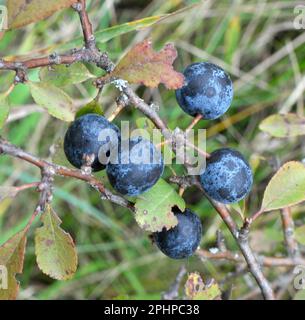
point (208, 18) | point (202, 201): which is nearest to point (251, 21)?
point (208, 18)

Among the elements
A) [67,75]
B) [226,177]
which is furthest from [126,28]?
[226,177]

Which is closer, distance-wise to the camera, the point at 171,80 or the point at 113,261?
the point at 171,80

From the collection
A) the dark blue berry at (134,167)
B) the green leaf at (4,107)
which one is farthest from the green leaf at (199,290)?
the green leaf at (4,107)

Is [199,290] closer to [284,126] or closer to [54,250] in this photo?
[54,250]

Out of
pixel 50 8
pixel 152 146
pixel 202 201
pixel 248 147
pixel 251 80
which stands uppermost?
pixel 251 80

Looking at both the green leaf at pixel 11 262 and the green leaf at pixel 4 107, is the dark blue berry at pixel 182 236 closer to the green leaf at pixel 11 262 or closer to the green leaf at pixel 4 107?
the green leaf at pixel 11 262

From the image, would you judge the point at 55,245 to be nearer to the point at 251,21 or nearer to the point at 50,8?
the point at 50,8

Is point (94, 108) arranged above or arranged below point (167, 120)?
below
